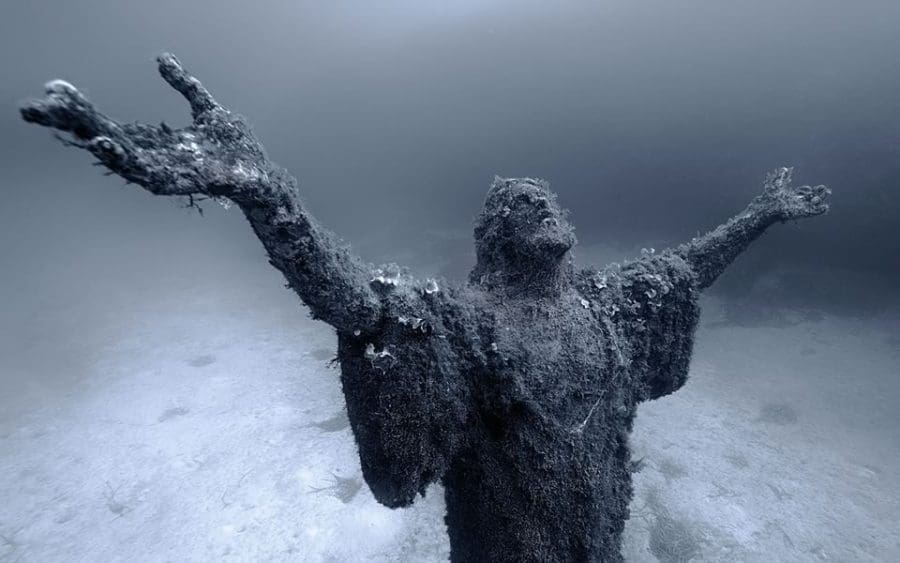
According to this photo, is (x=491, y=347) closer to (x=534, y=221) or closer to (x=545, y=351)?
(x=545, y=351)

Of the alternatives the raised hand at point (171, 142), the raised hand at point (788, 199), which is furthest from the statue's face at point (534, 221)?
the raised hand at point (788, 199)

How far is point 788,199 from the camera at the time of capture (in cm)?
501

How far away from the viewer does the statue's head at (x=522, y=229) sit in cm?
362

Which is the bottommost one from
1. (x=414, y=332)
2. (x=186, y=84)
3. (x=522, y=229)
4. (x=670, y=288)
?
(x=414, y=332)

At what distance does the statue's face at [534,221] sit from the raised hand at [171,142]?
2.05 m

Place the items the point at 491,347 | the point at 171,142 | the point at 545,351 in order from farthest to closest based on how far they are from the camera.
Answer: the point at 545,351 < the point at 491,347 < the point at 171,142

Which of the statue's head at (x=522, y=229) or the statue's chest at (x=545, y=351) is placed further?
the statue's head at (x=522, y=229)

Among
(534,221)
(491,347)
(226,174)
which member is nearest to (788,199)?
(534,221)

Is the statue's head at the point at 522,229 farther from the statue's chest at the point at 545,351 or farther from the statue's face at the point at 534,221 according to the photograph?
the statue's chest at the point at 545,351

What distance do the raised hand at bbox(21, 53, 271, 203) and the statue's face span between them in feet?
6.73

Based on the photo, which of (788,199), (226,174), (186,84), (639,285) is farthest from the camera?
(788,199)

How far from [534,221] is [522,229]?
0.40ft

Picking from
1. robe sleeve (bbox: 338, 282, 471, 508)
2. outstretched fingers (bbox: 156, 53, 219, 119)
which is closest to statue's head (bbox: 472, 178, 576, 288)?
robe sleeve (bbox: 338, 282, 471, 508)

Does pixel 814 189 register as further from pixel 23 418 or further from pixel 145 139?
pixel 23 418
